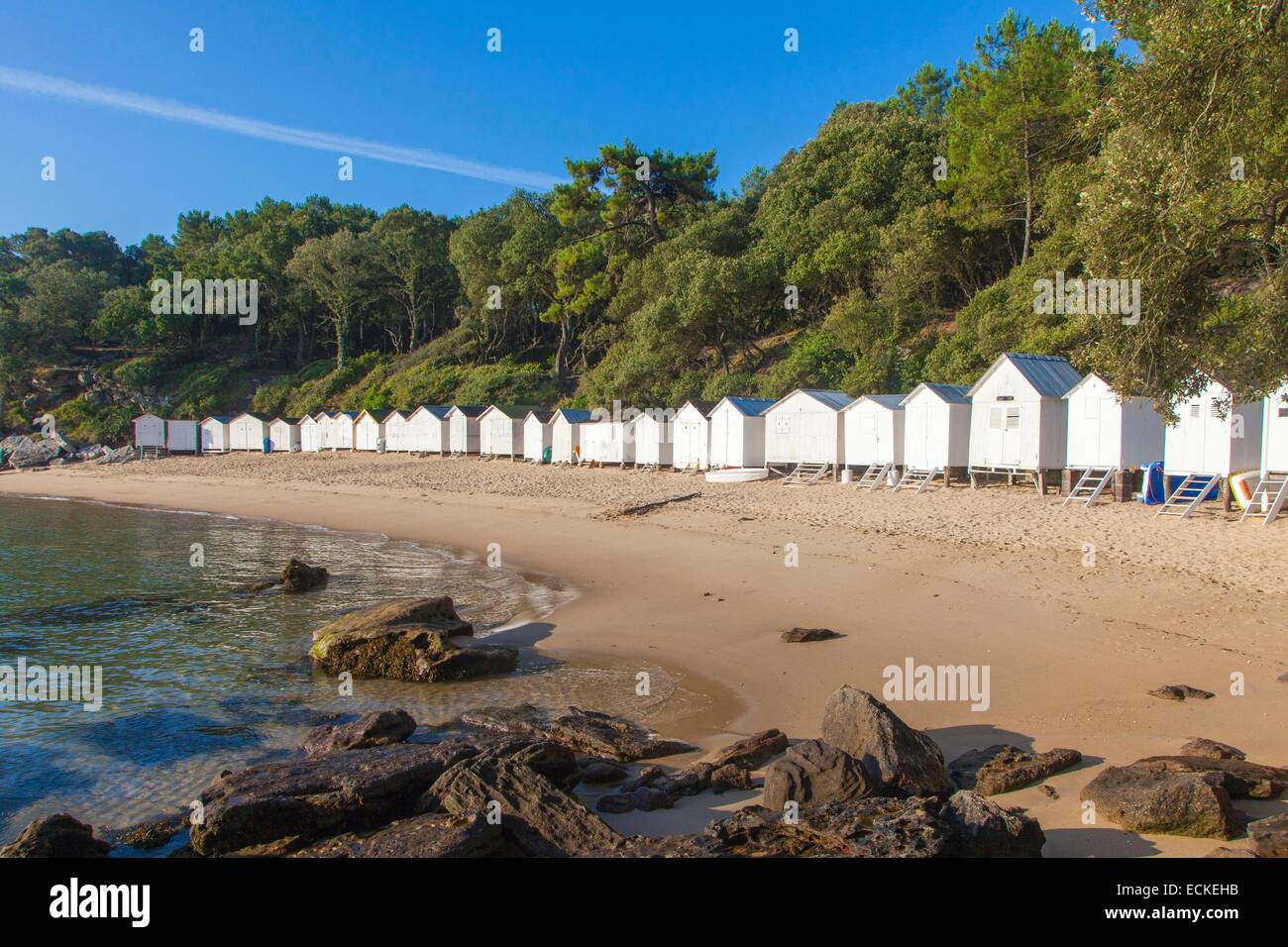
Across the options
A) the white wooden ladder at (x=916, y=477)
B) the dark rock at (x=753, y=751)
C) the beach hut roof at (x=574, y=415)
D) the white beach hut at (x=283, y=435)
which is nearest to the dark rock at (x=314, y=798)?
the dark rock at (x=753, y=751)

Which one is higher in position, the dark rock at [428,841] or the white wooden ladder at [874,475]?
the white wooden ladder at [874,475]

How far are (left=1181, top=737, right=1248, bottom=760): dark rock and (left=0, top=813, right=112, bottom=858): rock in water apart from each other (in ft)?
28.0

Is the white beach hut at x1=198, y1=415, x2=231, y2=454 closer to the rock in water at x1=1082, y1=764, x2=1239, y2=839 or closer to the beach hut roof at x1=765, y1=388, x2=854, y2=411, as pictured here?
the beach hut roof at x1=765, y1=388, x2=854, y2=411

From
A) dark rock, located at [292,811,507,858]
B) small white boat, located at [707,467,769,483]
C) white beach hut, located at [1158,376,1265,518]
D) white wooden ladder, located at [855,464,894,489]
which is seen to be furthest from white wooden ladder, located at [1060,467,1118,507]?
dark rock, located at [292,811,507,858]

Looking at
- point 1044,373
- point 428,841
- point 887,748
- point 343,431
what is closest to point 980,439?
point 1044,373

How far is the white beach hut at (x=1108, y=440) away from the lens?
2277cm

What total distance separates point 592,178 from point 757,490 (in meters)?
37.0

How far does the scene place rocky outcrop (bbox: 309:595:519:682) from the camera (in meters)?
11.0

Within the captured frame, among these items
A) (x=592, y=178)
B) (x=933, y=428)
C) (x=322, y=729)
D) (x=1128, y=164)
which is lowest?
(x=322, y=729)

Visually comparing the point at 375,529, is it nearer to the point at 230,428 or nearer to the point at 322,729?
the point at 322,729

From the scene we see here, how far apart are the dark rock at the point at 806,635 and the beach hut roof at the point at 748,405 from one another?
22.0 metres

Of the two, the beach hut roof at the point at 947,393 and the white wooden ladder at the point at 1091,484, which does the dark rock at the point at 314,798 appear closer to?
the white wooden ladder at the point at 1091,484
